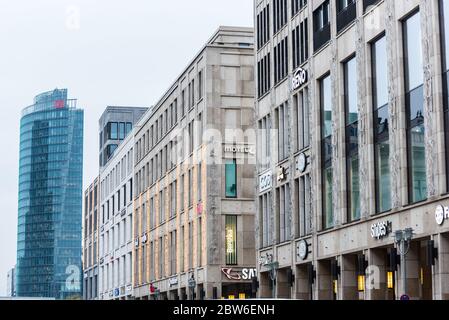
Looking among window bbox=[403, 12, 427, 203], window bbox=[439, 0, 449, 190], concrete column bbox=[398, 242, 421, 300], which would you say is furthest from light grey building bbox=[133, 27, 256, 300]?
window bbox=[439, 0, 449, 190]

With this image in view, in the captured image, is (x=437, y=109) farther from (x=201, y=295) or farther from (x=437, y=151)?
(x=201, y=295)

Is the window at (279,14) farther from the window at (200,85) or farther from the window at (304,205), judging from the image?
the window at (200,85)

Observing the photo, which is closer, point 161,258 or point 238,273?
point 238,273

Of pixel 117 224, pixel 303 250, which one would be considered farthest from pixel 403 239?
pixel 117 224

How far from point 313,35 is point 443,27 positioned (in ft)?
57.2

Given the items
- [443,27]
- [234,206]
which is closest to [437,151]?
[443,27]

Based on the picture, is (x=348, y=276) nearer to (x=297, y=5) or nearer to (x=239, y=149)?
(x=297, y=5)

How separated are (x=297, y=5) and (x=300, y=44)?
2.68 meters

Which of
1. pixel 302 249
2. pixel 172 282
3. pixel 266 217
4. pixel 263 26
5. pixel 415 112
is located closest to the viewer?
pixel 415 112

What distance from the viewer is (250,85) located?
7588 centimetres

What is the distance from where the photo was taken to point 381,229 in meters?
42.5

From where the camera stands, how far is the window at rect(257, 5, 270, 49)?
2527 inches

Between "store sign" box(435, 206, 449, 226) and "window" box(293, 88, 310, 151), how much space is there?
18.6m

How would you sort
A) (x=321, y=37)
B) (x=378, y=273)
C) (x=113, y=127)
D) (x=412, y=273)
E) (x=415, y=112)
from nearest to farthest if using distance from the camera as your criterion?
1. (x=415, y=112)
2. (x=412, y=273)
3. (x=378, y=273)
4. (x=321, y=37)
5. (x=113, y=127)
